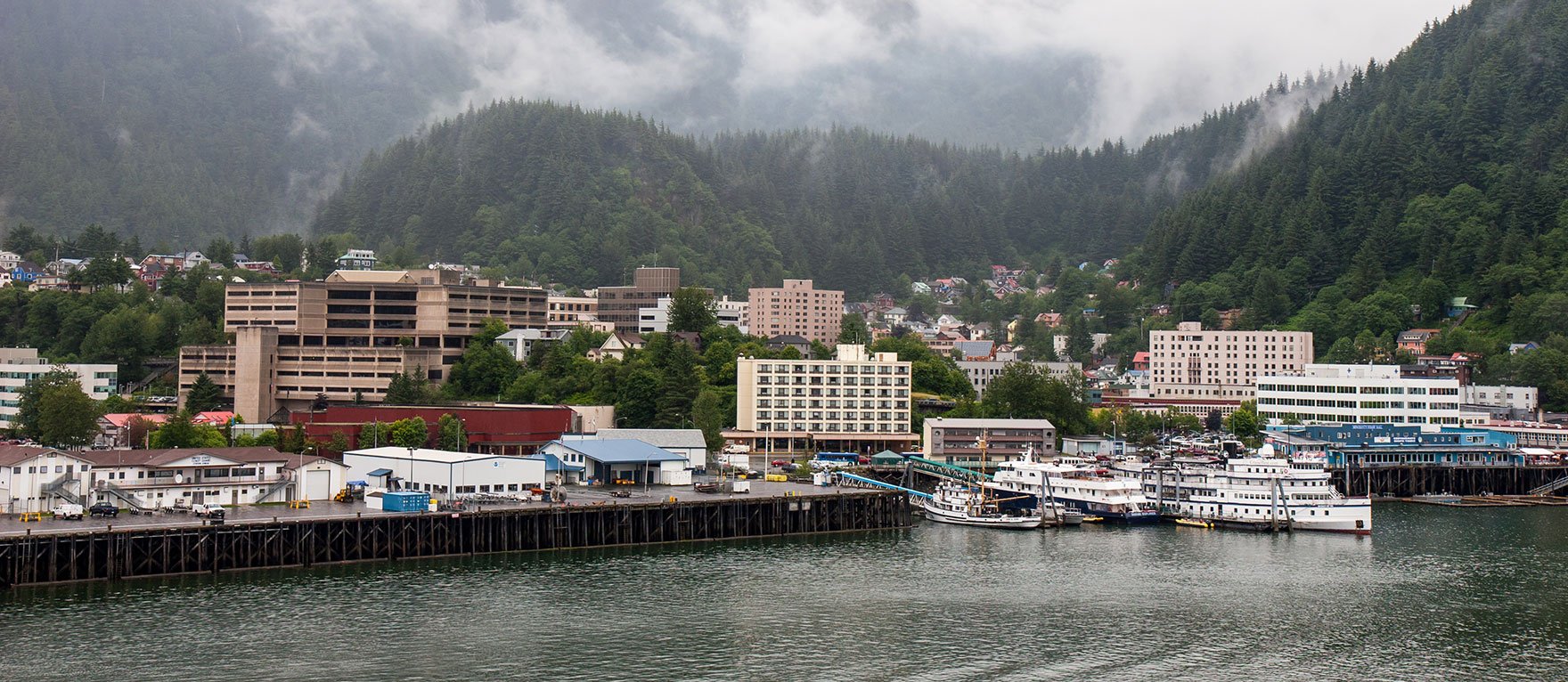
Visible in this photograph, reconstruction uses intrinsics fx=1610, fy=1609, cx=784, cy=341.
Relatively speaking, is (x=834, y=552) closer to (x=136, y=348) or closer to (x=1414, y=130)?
(x=136, y=348)

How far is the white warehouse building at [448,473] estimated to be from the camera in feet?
227

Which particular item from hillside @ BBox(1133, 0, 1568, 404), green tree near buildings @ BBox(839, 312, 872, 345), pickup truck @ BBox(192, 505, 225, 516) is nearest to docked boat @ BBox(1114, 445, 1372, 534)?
pickup truck @ BBox(192, 505, 225, 516)

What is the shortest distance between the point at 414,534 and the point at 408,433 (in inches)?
1046

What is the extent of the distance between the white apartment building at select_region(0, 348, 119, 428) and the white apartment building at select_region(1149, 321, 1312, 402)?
274 feet

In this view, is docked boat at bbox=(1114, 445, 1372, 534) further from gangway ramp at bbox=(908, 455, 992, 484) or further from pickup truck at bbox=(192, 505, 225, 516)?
pickup truck at bbox=(192, 505, 225, 516)

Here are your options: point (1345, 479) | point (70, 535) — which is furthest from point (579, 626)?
point (1345, 479)

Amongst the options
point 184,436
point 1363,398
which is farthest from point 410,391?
point 1363,398

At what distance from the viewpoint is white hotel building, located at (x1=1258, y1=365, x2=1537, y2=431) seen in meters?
102

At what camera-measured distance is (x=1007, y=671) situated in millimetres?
43188

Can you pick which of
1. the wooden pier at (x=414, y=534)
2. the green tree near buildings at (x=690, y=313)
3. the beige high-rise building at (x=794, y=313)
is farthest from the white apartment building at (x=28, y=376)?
the beige high-rise building at (x=794, y=313)

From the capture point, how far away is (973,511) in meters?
76.1

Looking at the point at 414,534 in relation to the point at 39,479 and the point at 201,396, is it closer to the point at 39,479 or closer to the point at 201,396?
the point at 39,479

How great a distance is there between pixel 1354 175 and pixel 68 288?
124066mm

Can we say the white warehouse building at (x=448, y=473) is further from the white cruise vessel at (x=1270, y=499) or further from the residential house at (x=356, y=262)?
the residential house at (x=356, y=262)
